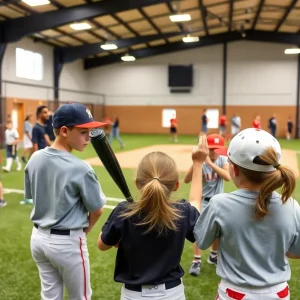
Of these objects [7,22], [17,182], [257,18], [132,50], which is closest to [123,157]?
[17,182]

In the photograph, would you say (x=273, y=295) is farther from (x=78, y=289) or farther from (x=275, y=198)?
(x=78, y=289)

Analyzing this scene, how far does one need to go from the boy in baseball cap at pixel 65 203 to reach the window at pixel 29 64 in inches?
829

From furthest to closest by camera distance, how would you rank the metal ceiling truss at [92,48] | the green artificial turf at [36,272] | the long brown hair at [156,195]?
the metal ceiling truss at [92,48] < the green artificial turf at [36,272] < the long brown hair at [156,195]

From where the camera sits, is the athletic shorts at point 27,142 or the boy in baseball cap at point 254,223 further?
the athletic shorts at point 27,142

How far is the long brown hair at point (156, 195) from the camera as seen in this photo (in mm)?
1990

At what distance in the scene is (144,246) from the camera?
2.08m

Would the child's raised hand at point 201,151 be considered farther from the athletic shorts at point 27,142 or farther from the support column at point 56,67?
the support column at point 56,67

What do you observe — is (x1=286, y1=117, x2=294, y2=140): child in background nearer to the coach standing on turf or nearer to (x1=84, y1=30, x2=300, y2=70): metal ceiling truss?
(x1=84, y1=30, x2=300, y2=70): metal ceiling truss

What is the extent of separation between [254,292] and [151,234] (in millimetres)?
612

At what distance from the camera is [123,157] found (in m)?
14.8

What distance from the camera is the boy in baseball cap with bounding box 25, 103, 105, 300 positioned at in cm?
253

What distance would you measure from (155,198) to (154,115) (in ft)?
98.7

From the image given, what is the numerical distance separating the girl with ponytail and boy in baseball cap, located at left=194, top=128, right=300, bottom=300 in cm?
17

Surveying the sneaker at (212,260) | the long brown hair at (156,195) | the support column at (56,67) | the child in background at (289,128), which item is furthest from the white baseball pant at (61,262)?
the child in background at (289,128)
